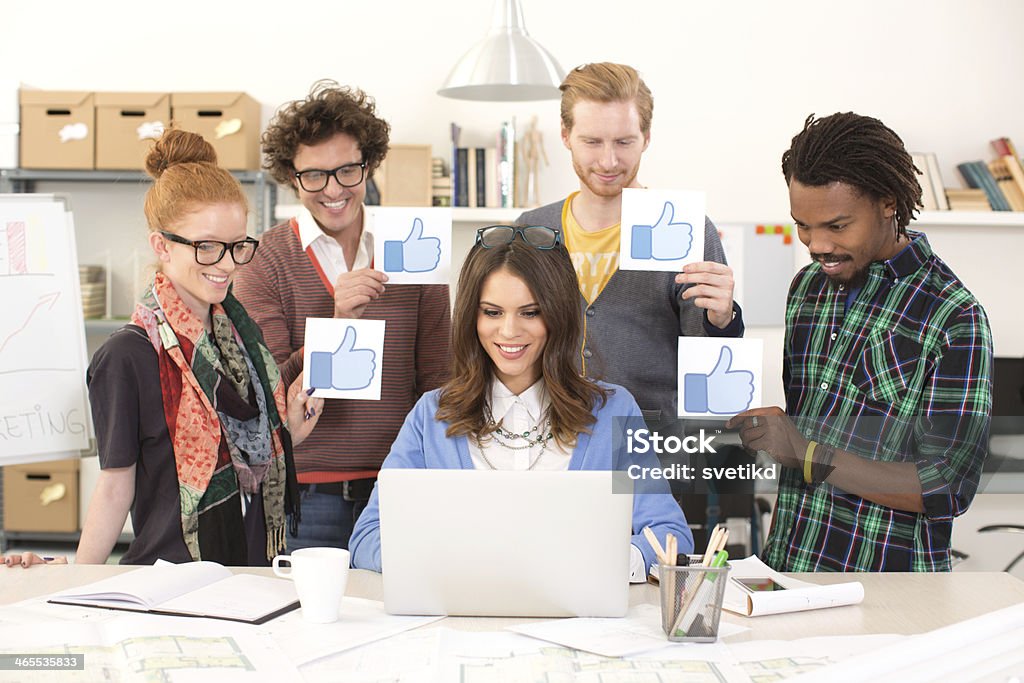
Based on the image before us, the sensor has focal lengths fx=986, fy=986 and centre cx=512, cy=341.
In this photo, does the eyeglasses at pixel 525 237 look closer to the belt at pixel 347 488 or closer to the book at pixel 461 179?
the belt at pixel 347 488

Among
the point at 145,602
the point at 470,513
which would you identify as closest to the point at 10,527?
the point at 145,602

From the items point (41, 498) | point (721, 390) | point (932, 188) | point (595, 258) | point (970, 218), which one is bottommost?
point (41, 498)

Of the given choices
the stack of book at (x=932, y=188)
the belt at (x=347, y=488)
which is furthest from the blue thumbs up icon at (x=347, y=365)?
the stack of book at (x=932, y=188)

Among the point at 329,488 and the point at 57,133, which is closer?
the point at 329,488

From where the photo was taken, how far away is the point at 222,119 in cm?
411

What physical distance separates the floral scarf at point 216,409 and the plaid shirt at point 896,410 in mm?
1029

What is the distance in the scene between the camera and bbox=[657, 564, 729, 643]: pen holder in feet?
4.25

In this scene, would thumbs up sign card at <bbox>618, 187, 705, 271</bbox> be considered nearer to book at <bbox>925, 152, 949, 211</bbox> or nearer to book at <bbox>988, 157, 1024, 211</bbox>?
book at <bbox>925, 152, 949, 211</bbox>

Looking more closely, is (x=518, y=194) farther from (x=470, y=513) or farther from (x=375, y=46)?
(x=470, y=513)

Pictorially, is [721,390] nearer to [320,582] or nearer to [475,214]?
[320,582]

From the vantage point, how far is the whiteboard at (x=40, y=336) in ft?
6.87

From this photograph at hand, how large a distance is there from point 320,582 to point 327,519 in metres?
0.88

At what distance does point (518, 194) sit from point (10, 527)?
2.57 meters

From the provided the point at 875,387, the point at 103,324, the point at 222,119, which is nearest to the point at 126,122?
the point at 222,119
